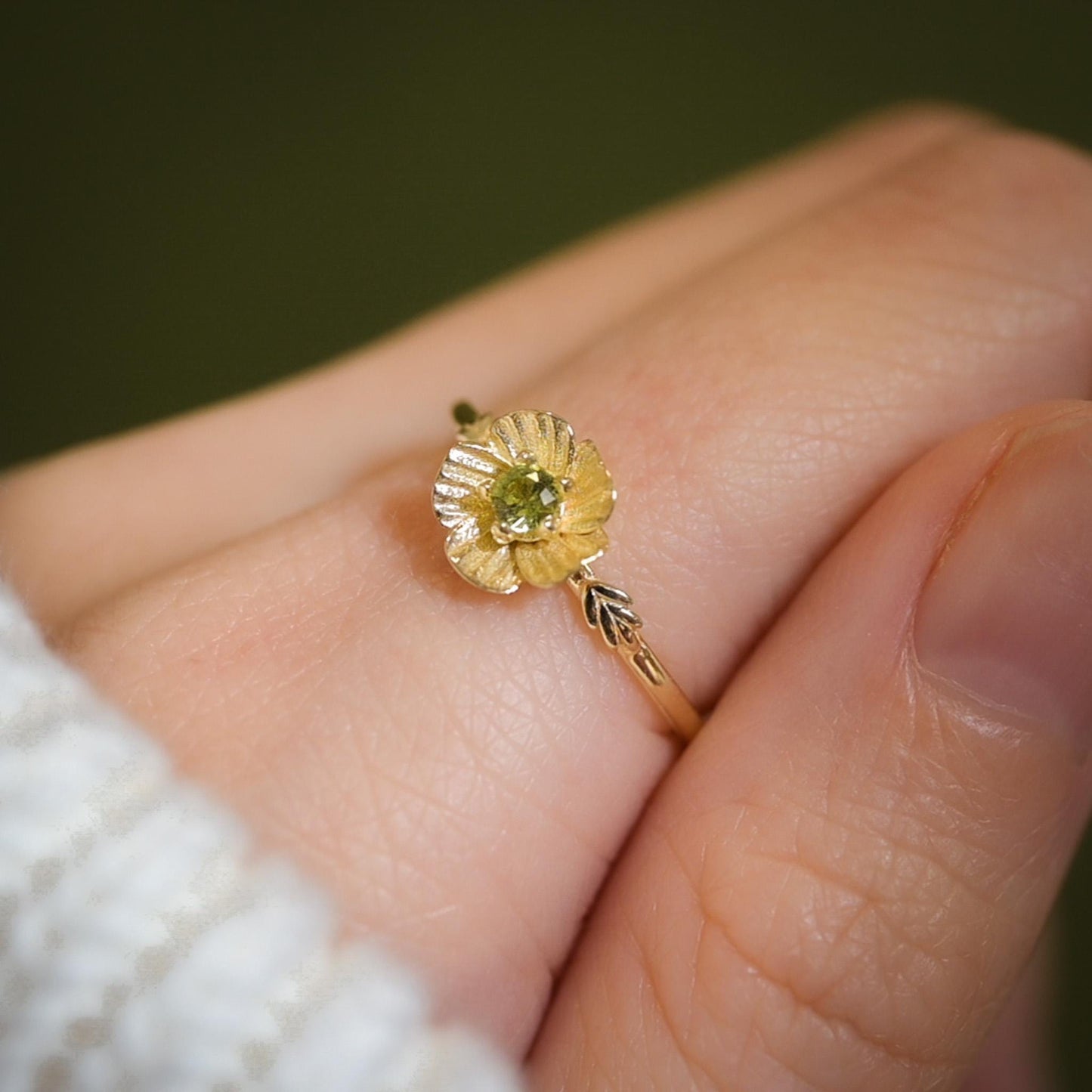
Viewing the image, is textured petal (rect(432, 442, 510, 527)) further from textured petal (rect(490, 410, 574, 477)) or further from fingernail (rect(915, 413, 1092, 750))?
fingernail (rect(915, 413, 1092, 750))

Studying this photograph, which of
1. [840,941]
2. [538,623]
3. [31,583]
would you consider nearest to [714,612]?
[538,623]

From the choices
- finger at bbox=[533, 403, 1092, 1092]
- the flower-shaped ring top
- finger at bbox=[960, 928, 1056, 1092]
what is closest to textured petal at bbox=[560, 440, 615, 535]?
the flower-shaped ring top

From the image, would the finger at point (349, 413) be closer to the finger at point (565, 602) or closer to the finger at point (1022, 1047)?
the finger at point (565, 602)

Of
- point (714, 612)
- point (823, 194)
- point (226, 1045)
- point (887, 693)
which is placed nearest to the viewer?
point (226, 1045)

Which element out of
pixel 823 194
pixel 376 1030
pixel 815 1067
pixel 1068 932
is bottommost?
pixel 1068 932

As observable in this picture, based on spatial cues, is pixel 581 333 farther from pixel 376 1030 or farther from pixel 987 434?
pixel 376 1030

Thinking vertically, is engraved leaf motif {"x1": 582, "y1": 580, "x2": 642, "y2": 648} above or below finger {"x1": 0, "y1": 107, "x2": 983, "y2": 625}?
below
